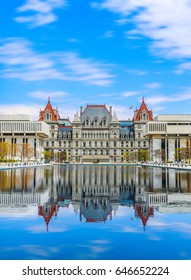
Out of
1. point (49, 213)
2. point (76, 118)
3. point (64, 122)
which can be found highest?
point (76, 118)

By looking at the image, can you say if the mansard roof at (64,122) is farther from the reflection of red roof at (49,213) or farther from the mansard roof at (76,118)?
the reflection of red roof at (49,213)

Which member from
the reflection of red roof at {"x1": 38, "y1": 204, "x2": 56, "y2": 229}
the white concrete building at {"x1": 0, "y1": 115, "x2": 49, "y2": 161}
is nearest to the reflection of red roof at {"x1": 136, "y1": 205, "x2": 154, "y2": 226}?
the reflection of red roof at {"x1": 38, "y1": 204, "x2": 56, "y2": 229}

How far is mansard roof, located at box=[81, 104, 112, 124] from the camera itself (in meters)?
161

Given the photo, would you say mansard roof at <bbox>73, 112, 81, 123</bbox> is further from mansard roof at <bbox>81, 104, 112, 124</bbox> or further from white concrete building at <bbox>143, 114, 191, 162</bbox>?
white concrete building at <bbox>143, 114, 191, 162</bbox>

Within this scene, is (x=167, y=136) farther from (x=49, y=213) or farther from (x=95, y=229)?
(x=95, y=229)

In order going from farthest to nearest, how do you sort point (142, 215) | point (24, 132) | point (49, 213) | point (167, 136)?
point (24, 132) → point (167, 136) → point (49, 213) → point (142, 215)

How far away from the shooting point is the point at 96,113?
534 feet

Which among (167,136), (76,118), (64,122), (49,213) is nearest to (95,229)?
(49,213)

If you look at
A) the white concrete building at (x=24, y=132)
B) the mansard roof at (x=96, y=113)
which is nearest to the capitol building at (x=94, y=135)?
the mansard roof at (x=96, y=113)

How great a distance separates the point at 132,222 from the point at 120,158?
145 meters

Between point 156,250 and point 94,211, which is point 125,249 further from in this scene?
point 94,211

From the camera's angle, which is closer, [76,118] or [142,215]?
[142,215]
